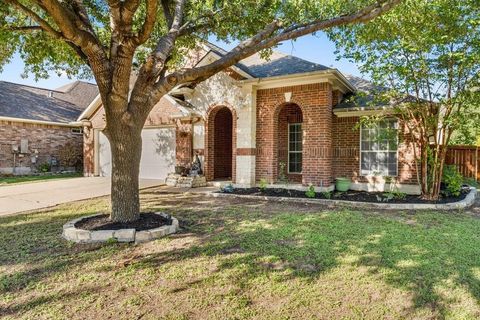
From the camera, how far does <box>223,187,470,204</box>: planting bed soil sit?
880 cm

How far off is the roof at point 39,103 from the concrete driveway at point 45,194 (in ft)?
24.1

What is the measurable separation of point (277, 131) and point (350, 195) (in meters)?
3.65

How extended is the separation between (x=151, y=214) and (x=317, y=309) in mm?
4414

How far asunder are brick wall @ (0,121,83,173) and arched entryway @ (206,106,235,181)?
11345 millimetres

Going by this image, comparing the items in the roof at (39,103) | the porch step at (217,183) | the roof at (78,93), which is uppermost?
the roof at (78,93)

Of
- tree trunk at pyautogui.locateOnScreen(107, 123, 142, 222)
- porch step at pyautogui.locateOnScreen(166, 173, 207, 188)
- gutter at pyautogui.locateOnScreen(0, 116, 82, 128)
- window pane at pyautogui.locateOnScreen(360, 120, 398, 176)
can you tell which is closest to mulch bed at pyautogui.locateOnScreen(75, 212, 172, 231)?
tree trunk at pyautogui.locateOnScreen(107, 123, 142, 222)

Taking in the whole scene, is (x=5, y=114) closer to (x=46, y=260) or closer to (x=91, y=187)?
(x=91, y=187)

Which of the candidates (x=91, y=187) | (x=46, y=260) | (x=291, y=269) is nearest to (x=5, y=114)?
(x=91, y=187)

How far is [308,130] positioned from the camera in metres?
10.7

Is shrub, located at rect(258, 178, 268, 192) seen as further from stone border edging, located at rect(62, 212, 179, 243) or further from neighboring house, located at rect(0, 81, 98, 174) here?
neighboring house, located at rect(0, 81, 98, 174)

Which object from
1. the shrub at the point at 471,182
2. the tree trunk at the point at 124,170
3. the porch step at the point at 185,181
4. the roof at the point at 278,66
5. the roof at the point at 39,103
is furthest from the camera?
the roof at the point at 39,103

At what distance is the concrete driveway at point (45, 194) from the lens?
28.2ft

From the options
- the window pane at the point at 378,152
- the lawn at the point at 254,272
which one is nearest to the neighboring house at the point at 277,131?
the window pane at the point at 378,152

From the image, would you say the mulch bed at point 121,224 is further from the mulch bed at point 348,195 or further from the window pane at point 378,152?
the window pane at point 378,152
